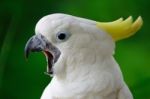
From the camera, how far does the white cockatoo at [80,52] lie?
136 cm

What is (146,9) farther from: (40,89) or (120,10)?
(40,89)

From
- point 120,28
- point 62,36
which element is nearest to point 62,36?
point 62,36

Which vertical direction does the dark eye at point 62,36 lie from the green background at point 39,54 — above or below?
above

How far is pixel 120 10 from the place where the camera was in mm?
2529

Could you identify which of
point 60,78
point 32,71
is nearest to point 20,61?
point 32,71

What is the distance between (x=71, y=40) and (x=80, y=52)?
0.05 meters

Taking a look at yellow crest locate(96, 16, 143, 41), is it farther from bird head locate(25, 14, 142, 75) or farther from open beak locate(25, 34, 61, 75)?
open beak locate(25, 34, 61, 75)

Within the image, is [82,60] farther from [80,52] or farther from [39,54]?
[39,54]

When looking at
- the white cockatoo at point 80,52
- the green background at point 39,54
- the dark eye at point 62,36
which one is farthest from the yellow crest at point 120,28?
the green background at point 39,54

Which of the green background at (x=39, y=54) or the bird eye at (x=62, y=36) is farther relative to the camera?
the green background at (x=39, y=54)

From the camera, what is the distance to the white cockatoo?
1357 mm

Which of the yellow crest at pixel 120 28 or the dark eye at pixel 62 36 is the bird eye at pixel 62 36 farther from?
the yellow crest at pixel 120 28

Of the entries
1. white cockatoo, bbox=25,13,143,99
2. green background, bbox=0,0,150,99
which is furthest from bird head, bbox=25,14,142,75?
green background, bbox=0,0,150,99

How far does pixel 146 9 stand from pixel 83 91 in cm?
129
